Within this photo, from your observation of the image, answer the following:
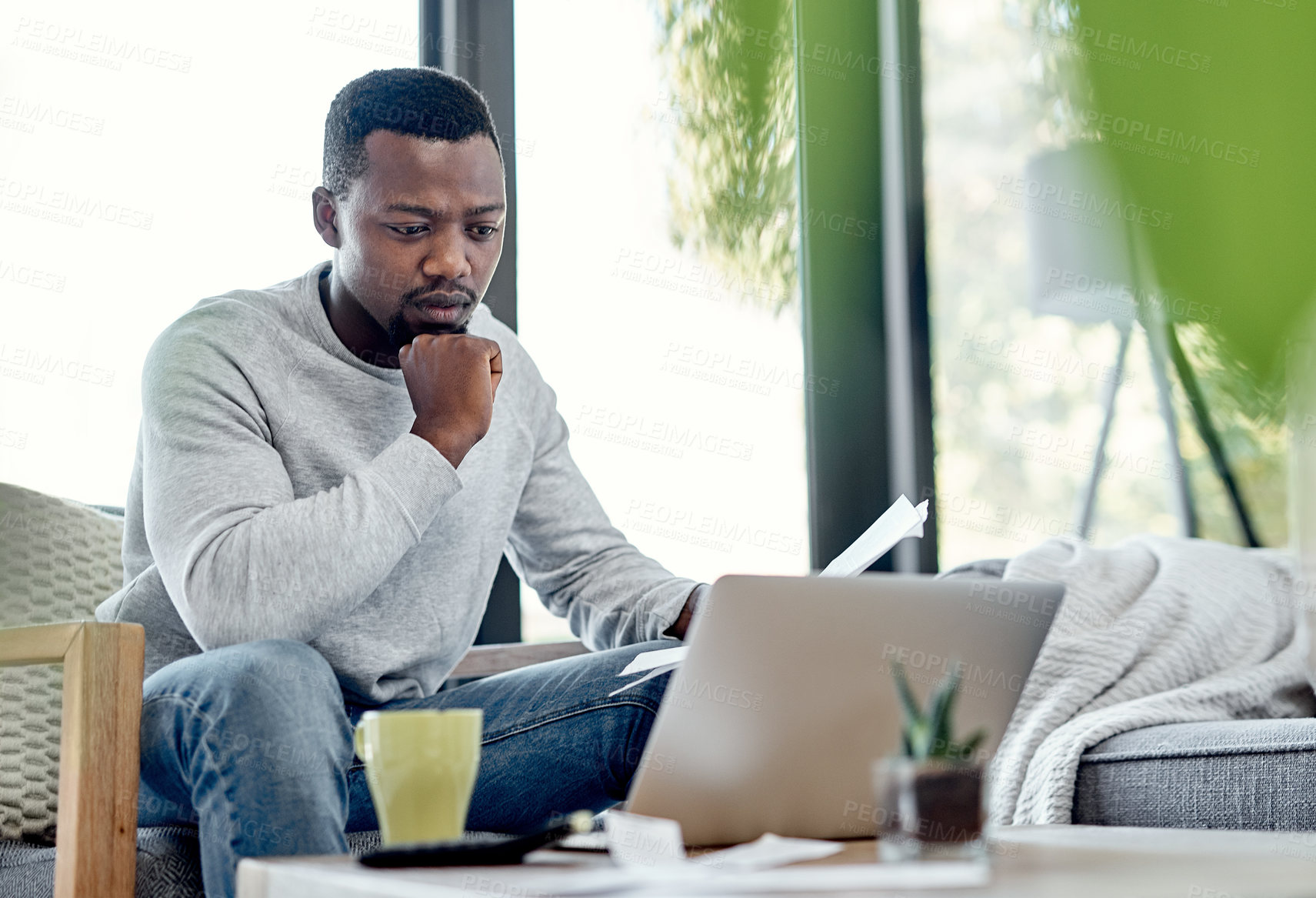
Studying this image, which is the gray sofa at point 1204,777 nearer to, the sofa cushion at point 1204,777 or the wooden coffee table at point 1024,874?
the sofa cushion at point 1204,777

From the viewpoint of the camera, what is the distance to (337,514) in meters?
1.09

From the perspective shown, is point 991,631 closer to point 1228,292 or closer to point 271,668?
point 271,668

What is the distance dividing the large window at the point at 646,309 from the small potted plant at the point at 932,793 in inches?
58.7

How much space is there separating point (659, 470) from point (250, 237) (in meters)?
0.80

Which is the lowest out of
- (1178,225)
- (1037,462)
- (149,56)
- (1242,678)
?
(1242,678)

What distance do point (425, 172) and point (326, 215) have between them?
16cm

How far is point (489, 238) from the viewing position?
141cm

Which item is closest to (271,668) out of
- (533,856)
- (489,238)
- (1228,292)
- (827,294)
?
(533,856)

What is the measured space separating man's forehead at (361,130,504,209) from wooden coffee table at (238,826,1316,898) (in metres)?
0.82

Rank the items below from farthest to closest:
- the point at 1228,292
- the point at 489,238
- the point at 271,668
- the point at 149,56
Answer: the point at 1228,292 < the point at 149,56 < the point at 489,238 < the point at 271,668

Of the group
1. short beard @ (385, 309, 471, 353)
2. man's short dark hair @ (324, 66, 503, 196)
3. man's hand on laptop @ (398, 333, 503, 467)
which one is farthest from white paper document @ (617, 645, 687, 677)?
man's short dark hair @ (324, 66, 503, 196)

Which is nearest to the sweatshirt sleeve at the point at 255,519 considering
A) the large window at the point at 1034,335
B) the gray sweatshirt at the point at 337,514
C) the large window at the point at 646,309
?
the gray sweatshirt at the point at 337,514

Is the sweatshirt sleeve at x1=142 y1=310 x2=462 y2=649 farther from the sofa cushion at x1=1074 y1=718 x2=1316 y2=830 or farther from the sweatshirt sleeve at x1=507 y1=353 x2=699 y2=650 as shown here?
the sofa cushion at x1=1074 y1=718 x2=1316 y2=830

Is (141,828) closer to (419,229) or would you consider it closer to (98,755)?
(98,755)
